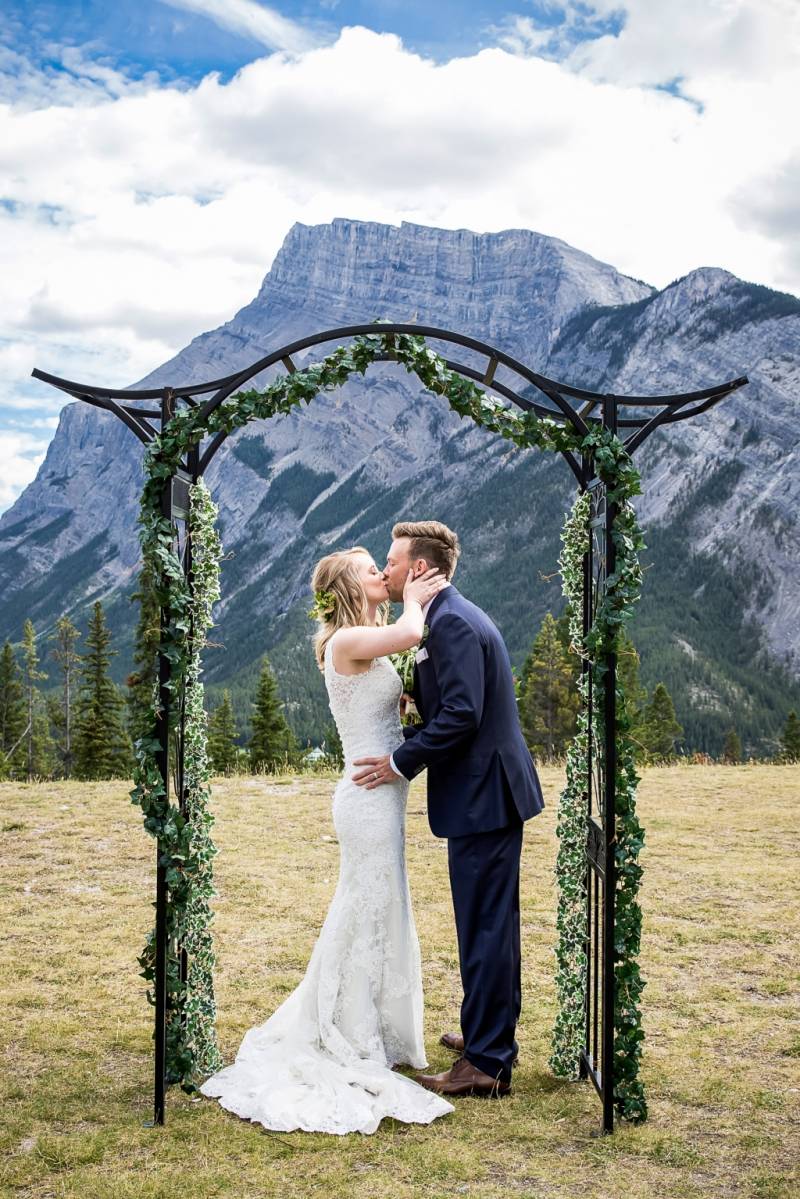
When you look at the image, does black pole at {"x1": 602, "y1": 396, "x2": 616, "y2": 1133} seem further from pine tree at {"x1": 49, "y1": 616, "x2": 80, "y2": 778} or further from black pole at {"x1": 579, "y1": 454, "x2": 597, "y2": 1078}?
pine tree at {"x1": 49, "y1": 616, "x2": 80, "y2": 778}

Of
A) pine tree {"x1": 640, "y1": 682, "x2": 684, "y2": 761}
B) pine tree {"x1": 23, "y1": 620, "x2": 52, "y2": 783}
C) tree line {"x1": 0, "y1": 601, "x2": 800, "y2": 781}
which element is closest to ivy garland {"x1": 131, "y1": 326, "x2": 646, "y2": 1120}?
tree line {"x1": 0, "y1": 601, "x2": 800, "y2": 781}

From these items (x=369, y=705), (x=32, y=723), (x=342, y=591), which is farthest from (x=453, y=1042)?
(x=32, y=723)

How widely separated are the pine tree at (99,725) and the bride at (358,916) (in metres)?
36.2

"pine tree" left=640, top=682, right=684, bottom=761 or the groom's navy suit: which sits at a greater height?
the groom's navy suit

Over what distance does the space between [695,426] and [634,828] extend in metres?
169

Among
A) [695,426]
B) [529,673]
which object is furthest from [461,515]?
[529,673]

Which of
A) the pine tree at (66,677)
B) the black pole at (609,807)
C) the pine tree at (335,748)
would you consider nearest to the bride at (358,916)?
the black pole at (609,807)

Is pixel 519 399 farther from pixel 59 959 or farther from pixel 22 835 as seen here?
pixel 22 835

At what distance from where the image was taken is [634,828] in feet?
15.3

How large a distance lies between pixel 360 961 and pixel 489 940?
68 cm

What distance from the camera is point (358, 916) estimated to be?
199 inches

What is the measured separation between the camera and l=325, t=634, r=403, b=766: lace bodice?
16.8 ft

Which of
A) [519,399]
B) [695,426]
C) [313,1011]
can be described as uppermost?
[695,426]

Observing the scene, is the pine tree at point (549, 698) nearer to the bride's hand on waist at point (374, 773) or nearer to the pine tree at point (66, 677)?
the pine tree at point (66, 677)
